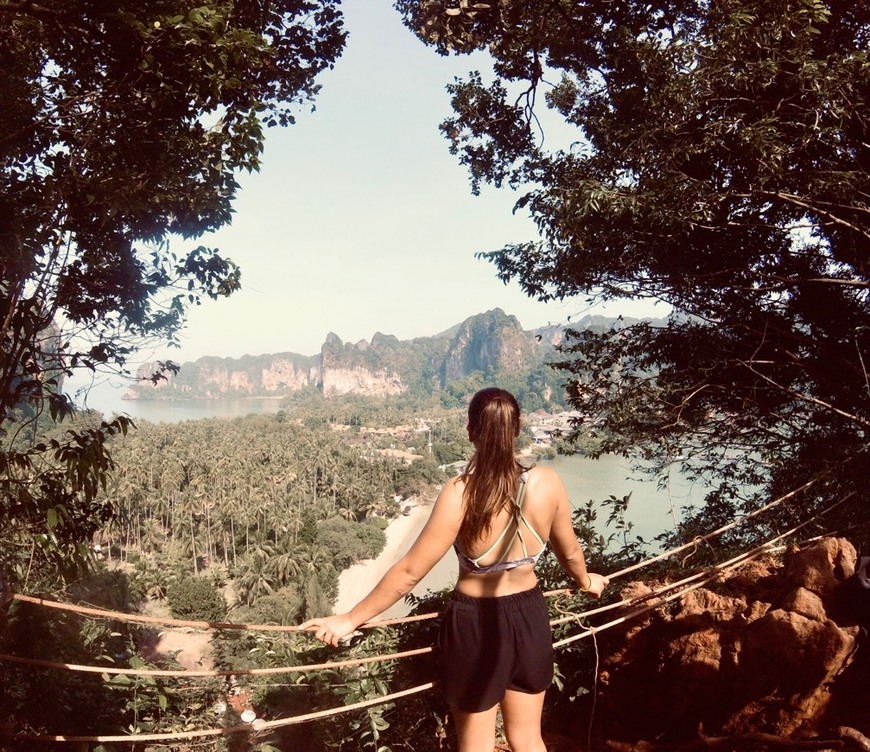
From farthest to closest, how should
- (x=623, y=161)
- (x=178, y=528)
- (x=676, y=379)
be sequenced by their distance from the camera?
(x=178, y=528), (x=676, y=379), (x=623, y=161)

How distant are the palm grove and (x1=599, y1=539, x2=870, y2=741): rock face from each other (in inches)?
47.2

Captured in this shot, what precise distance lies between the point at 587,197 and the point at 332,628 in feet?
9.82

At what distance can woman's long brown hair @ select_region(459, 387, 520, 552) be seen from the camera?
136 centimetres

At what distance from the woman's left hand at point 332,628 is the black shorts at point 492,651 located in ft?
0.90

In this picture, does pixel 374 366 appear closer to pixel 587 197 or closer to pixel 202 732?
pixel 587 197

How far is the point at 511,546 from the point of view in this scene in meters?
1.43

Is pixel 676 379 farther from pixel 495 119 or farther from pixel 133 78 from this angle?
pixel 133 78

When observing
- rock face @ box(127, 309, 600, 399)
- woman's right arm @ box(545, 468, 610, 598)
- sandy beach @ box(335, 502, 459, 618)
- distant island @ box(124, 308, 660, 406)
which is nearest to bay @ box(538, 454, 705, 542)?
woman's right arm @ box(545, 468, 610, 598)

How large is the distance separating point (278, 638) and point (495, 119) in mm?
4752

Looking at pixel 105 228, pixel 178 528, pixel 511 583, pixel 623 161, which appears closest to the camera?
pixel 511 583

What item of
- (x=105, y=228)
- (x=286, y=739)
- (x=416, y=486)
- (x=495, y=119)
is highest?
(x=495, y=119)

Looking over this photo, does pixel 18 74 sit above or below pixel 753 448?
above

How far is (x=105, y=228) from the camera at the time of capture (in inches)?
105

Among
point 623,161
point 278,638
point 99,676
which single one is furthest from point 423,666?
point 623,161
